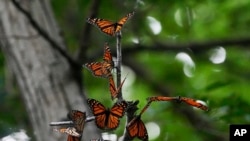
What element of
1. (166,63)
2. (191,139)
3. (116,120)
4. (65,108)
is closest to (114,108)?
(116,120)

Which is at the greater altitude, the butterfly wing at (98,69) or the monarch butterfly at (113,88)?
the butterfly wing at (98,69)

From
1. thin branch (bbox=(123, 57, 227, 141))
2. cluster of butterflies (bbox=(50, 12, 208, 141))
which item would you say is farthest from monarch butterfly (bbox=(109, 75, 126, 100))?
thin branch (bbox=(123, 57, 227, 141))

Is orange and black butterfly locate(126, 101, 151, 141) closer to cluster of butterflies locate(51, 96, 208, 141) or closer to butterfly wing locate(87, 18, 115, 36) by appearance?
cluster of butterflies locate(51, 96, 208, 141)

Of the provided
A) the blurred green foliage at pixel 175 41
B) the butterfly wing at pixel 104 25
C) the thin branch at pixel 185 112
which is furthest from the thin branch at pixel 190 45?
the butterfly wing at pixel 104 25

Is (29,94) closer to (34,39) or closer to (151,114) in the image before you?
(34,39)

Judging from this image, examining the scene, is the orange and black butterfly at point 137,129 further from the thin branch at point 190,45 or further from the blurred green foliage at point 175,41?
the thin branch at point 190,45

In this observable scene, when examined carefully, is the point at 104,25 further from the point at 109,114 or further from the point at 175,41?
A: the point at 175,41

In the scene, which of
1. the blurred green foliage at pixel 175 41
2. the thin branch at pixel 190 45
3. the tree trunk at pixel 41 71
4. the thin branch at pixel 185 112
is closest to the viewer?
the tree trunk at pixel 41 71
